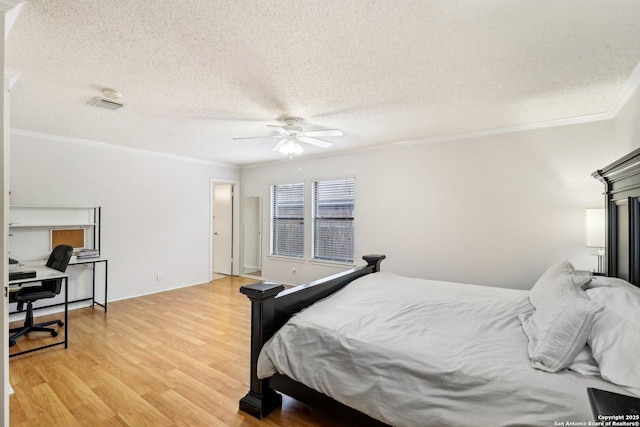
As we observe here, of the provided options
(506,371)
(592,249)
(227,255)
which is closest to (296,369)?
(506,371)

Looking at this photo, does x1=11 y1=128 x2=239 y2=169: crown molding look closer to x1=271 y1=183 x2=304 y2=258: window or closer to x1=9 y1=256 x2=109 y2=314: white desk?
x1=271 y1=183 x2=304 y2=258: window

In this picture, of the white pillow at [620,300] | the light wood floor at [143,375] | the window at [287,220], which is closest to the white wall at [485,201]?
the window at [287,220]

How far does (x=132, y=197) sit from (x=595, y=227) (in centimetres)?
621

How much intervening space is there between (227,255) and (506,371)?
20.3 ft

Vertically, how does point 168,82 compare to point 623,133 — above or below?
above

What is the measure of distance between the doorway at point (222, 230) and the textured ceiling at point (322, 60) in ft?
10.8

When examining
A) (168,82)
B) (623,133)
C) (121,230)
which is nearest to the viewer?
(168,82)

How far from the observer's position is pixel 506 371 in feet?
4.76

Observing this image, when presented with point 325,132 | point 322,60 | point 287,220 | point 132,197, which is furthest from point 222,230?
point 322,60

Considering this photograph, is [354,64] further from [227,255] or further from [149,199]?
[227,255]

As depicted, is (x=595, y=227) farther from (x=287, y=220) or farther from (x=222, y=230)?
(x=222, y=230)

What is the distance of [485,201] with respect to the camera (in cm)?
397

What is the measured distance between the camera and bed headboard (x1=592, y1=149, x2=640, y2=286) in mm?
2044

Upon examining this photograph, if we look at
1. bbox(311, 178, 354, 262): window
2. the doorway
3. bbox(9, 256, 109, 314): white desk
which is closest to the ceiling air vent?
bbox(9, 256, 109, 314): white desk
